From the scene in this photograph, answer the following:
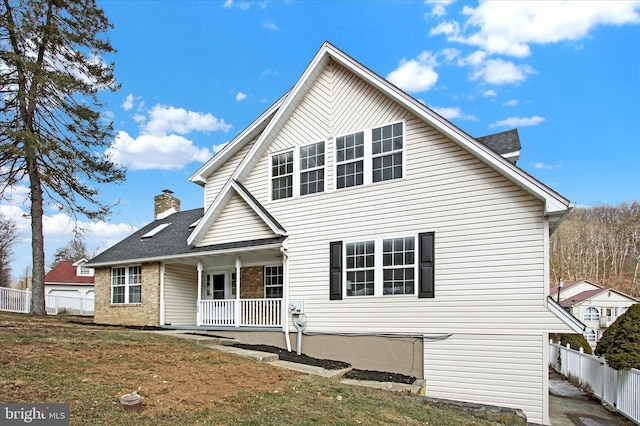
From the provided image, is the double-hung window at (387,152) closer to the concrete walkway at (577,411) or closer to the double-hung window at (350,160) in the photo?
the double-hung window at (350,160)

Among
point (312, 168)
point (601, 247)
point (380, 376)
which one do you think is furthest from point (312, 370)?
point (601, 247)

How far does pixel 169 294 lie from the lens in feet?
52.4

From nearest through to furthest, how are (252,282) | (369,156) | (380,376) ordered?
(380,376), (369,156), (252,282)

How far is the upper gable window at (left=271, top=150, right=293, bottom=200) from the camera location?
42.3ft

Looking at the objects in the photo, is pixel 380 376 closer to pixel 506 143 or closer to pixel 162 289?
pixel 506 143

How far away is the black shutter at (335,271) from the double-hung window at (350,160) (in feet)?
5.47

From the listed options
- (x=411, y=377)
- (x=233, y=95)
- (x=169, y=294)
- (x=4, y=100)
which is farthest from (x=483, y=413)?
(x=4, y=100)

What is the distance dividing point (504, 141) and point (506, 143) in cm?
21

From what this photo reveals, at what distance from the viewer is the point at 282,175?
13086 millimetres

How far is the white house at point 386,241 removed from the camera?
9.07 meters

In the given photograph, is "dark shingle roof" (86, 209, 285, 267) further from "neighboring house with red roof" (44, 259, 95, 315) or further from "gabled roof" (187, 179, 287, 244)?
"neighboring house with red roof" (44, 259, 95, 315)

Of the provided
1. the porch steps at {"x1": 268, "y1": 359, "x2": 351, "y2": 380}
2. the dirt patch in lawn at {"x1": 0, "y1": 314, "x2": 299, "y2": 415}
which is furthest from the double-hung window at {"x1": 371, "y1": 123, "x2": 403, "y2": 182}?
the dirt patch in lawn at {"x1": 0, "y1": 314, "x2": 299, "y2": 415}

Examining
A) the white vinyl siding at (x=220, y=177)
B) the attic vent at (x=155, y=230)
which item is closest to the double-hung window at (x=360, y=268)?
the white vinyl siding at (x=220, y=177)

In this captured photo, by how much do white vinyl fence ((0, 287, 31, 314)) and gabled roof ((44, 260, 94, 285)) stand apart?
17.1 metres
